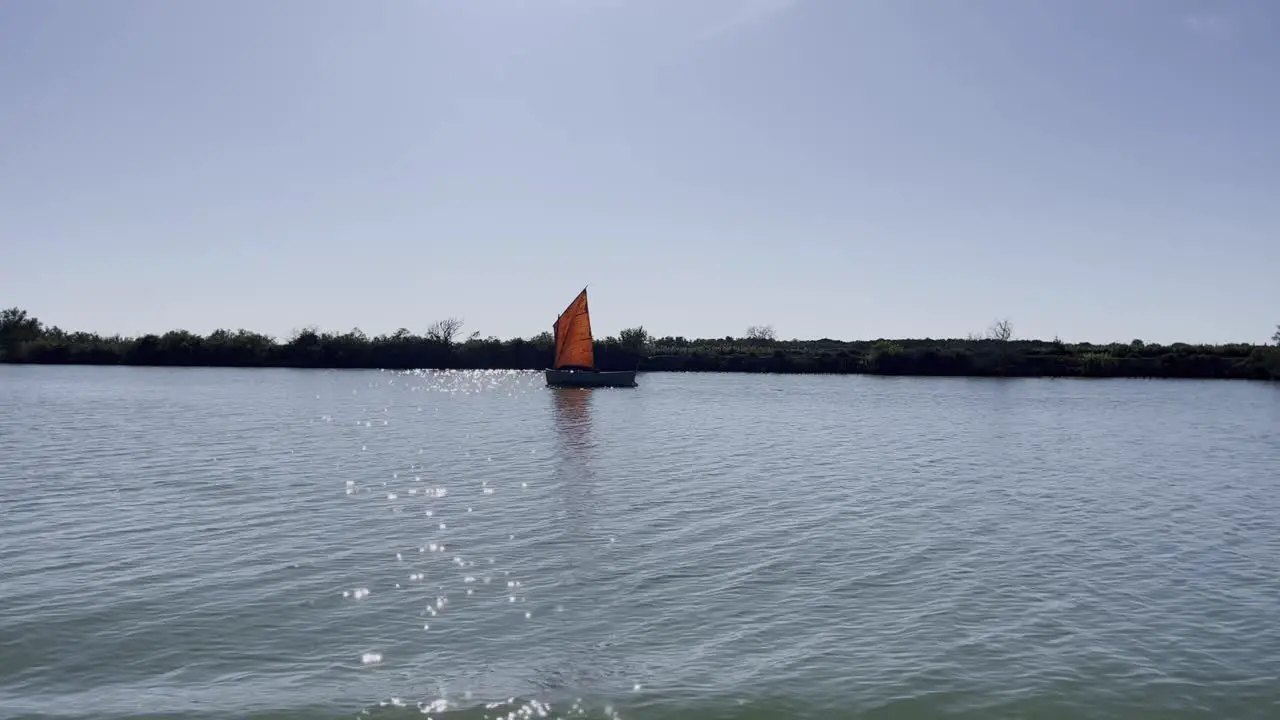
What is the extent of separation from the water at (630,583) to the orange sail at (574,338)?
50.5 meters

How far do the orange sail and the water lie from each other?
166 ft

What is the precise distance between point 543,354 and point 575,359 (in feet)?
179

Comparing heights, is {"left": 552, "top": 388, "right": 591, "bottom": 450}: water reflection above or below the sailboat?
below

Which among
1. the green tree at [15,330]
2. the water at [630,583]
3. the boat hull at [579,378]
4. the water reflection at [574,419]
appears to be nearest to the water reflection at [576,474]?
the water reflection at [574,419]

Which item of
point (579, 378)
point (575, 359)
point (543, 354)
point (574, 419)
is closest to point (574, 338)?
point (575, 359)

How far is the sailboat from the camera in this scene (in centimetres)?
8650

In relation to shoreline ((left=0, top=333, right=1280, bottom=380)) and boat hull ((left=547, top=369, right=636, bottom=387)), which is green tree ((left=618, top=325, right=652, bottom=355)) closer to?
shoreline ((left=0, top=333, right=1280, bottom=380))

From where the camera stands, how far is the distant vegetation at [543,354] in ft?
424

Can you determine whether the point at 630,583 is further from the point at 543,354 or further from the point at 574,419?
the point at 543,354

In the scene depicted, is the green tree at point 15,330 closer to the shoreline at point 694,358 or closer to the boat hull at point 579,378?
the shoreline at point 694,358

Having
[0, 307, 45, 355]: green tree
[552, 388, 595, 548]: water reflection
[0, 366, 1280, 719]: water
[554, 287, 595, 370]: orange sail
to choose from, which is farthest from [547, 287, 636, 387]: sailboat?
[0, 307, 45, 355]: green tree

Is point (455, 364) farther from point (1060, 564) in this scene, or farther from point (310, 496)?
point (1060, 564)

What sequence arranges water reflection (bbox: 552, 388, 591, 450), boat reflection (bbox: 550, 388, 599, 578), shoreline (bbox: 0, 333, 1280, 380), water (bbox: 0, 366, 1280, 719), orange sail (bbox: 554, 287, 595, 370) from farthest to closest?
shoreline (bbox: 0, 333, 1280, 380) < orange sail (bbox: 554, 287, 595, 370) < water reflection (bbox: 552, 388, 591, 450) < boat reflection (bbox: 550, 388, 599, 578) < water (bbox: 0, 366, 1280, 719)

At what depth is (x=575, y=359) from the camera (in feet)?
291
